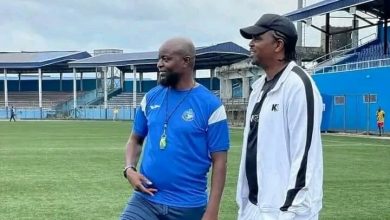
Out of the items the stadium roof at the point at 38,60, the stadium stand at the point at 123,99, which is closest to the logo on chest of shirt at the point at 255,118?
the stadium roof at the point at 38,60

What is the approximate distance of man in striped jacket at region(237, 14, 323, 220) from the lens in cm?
355

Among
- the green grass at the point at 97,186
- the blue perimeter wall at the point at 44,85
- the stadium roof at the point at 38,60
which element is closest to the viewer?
the green grass at the point at 97,186

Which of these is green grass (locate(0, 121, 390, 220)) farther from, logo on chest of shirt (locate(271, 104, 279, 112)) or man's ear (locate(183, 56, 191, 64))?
logo on chest of shirt (locate(271, 104, 279, 112))

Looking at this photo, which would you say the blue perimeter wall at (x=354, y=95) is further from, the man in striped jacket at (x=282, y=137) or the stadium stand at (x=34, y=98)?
the stadium stand at (x=34, y=98)

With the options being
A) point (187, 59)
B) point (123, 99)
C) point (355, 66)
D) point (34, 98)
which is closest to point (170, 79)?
point (187, 59)

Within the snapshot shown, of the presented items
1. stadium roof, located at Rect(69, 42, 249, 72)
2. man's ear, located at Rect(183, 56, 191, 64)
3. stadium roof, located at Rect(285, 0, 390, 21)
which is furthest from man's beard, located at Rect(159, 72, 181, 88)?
stadium roof, located at Rect(69, 42, 249, 72)

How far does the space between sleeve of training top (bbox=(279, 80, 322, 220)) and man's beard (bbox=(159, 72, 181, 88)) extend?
3.56ft

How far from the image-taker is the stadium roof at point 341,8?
40.2m

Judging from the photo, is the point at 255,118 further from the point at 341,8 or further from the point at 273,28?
the point at 341,8

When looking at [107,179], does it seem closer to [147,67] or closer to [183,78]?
[183,78]

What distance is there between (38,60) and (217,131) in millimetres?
71911

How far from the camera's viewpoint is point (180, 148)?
441 cm

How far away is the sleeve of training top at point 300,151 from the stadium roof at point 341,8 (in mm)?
35821

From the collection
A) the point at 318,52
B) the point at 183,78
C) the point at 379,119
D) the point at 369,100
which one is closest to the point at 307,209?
the point at 183,78
